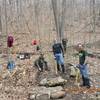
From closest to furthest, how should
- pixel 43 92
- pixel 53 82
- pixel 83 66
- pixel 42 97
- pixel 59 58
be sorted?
pixel 42 97
pixel 43 92
pixel 83 66
pixel 53 82
pixel 59 58

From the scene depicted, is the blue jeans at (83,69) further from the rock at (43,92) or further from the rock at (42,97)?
the rock at (42,97)

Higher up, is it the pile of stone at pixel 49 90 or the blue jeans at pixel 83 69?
the blue jeans at pixel 83 69

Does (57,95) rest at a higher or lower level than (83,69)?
lower

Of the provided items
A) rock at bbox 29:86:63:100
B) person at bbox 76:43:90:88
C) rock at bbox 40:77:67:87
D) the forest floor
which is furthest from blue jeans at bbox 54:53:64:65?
rock at bbox 29:86:63:100

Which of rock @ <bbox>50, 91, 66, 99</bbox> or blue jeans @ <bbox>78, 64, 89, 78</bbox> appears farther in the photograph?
blue jeans @ <bbox>78, 64, 89, 78</bbox>

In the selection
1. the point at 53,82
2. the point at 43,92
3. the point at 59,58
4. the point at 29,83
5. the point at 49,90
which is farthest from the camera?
the point at 59,58

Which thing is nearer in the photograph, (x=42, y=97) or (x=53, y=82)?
(x=42, y=97)

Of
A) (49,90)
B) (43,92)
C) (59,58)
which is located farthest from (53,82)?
(59,58)

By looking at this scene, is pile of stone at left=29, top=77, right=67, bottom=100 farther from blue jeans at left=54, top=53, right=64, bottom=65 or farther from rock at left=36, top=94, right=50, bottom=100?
blue jeans at left=54, top=53, right=64, bottom=65

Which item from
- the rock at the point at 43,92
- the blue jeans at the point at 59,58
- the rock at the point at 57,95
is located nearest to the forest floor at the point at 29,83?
the rock at the point at 57,95

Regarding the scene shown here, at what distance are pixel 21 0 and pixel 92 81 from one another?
27.9m

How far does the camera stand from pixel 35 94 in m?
11.9

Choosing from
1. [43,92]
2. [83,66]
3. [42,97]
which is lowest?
[42,97]

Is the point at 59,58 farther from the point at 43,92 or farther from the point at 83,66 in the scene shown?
the point at 43,92
